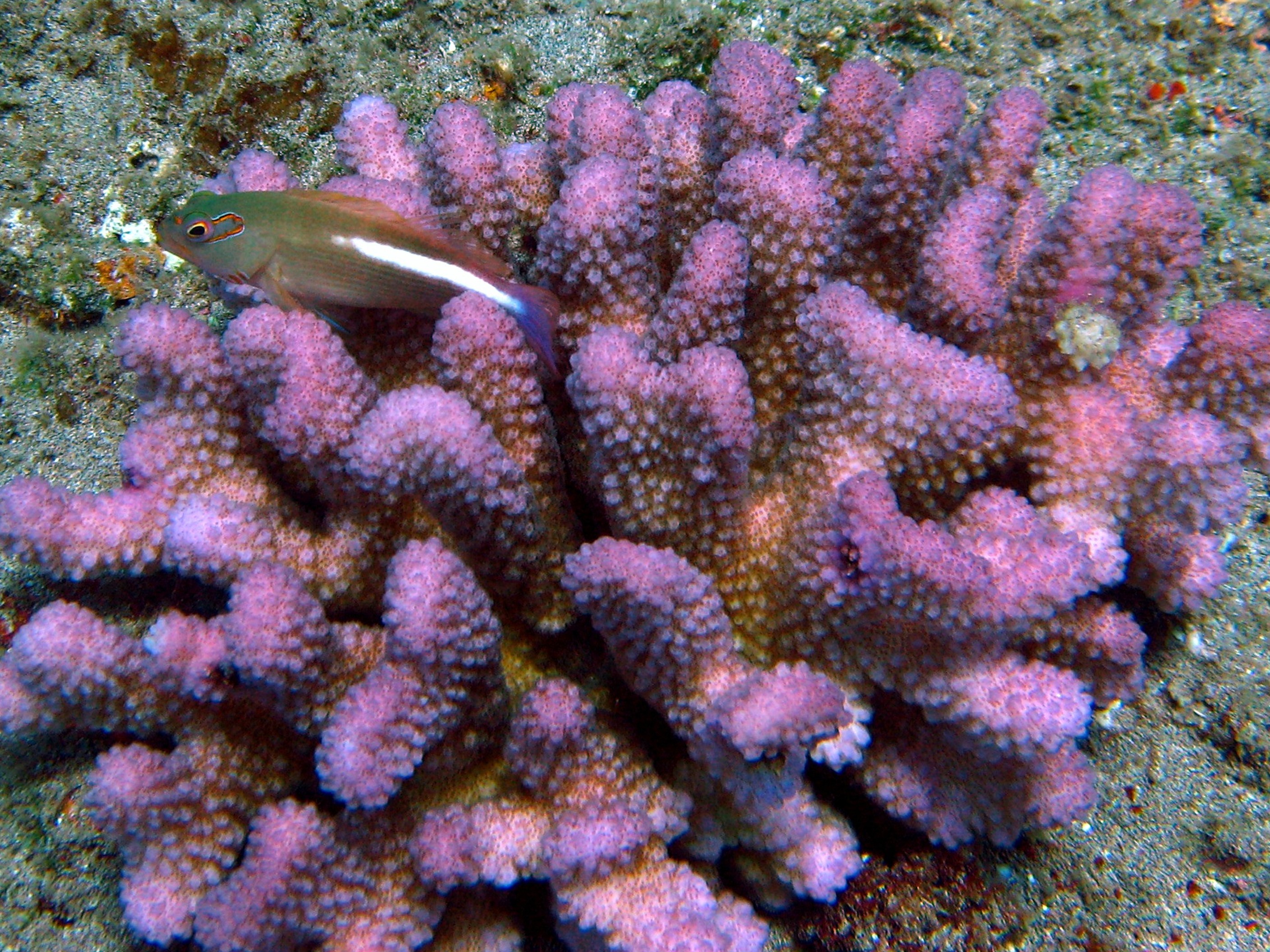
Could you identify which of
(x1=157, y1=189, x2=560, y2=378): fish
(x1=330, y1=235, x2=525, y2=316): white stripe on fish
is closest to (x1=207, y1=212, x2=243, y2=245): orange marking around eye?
(x1=157, y1=189, x2=560, y2=378): fish

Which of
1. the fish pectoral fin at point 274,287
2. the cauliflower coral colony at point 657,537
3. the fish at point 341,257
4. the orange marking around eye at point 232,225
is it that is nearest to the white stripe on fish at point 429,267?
the fish at point 341,257

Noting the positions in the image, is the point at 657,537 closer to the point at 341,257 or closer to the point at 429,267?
the point at 429,267

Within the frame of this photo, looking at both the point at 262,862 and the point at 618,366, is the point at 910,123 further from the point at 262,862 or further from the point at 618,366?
the point at 262,862

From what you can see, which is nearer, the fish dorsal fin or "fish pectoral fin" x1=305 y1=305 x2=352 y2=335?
the fish dorsal fin

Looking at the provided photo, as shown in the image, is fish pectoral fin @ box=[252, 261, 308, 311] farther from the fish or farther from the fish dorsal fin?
the fish dorsal fin

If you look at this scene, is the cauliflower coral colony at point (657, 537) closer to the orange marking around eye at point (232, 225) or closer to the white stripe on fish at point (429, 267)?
the white stripe on fish at point (429, 267)

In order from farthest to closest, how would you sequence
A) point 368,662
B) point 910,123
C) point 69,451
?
point 69,451
point 910,123
point 368,662

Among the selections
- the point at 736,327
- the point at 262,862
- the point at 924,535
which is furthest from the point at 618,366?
the point at 262,862
